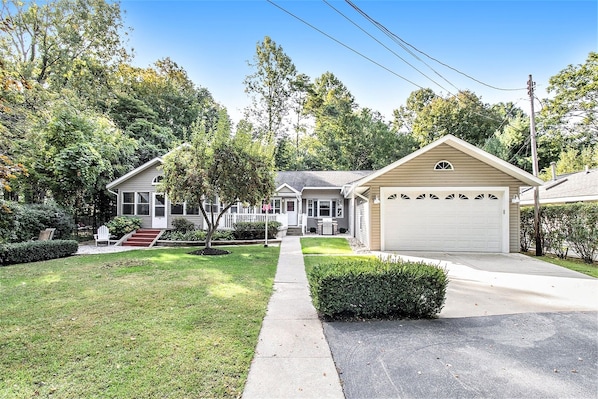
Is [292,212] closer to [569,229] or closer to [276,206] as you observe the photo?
[276,206]

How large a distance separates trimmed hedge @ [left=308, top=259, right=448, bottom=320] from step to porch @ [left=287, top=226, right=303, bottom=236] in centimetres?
1433

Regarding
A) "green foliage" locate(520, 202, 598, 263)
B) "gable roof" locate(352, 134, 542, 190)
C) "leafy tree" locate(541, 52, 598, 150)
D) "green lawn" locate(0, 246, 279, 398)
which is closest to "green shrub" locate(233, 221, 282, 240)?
"gable roof" locate(352, 134, 542, 190)

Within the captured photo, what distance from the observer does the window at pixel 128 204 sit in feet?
54.5

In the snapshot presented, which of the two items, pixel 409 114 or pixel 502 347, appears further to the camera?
pixel 409 114

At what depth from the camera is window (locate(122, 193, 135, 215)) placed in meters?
16.6

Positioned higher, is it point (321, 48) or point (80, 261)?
point (321, 48)

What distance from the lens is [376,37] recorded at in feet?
28.8

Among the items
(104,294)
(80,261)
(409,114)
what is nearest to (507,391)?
(104,294)

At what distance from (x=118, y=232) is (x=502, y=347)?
53.2ft

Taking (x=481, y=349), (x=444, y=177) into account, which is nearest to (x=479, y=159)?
(x=444, y=177)

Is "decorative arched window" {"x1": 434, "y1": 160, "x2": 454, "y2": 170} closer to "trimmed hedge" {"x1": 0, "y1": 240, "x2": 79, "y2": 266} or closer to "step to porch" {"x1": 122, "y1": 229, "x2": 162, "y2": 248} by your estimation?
"step to porch" {"x1": 122, "y1": 229, "x2": 162, "y2": 248}

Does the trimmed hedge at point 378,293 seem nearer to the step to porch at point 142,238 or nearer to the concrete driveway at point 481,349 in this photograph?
the concrete driveway at point 481,349

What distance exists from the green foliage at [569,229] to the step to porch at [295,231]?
38.2 feet

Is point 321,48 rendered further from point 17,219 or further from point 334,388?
point 17,219
